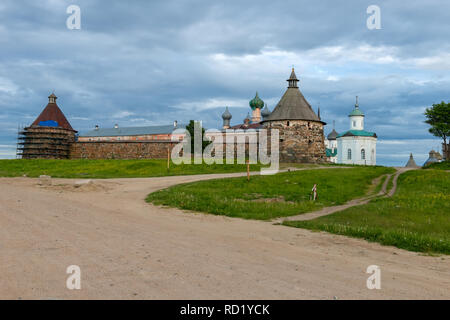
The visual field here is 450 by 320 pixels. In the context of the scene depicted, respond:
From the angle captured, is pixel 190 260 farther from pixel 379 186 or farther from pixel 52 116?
pixel 52 116

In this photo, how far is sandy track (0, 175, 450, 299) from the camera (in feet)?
16.9

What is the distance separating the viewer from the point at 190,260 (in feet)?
22.0

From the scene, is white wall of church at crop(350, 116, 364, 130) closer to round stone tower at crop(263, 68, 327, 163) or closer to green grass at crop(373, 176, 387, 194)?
round stone tower at crop(263, 68, 327, 163)

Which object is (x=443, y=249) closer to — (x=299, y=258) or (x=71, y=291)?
(x=299, y=258)

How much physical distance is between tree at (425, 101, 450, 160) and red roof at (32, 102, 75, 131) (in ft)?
181

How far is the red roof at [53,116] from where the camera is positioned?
194 feet

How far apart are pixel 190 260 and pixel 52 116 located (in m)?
60.6

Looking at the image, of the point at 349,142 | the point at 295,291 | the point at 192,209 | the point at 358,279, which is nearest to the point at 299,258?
the point at 358,279
